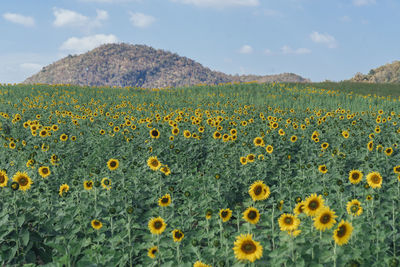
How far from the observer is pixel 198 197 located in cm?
594

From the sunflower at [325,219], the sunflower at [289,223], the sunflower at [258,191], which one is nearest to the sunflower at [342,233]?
the sunflower at [325,219]

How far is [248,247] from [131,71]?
90.0 metres

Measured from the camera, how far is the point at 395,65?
55906 mm

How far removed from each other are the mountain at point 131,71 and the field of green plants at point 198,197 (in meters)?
73.1

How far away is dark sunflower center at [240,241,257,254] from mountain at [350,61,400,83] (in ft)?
168

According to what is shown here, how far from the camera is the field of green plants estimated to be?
333 centimetres

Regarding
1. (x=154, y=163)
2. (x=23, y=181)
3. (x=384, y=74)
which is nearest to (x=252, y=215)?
(x=154, y=163)

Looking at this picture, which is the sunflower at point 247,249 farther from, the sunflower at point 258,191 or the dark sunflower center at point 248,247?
the sunflower at point 258,191

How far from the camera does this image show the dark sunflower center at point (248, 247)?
8.80 ft

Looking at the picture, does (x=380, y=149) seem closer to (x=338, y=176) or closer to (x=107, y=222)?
(x=338, y=176)

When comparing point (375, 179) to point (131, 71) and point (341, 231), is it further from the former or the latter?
point (131, 71)

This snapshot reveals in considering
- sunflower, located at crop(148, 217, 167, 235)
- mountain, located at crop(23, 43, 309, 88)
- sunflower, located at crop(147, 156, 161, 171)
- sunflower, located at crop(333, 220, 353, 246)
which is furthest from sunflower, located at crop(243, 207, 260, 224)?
mountain, located at crop(23, 43, 309, 88)

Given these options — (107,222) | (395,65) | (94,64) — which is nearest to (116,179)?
(107,222)

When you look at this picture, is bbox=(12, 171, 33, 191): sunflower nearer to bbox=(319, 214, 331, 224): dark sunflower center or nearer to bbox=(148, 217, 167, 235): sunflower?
bbox=(148, 217, 167, 235): sunflower
